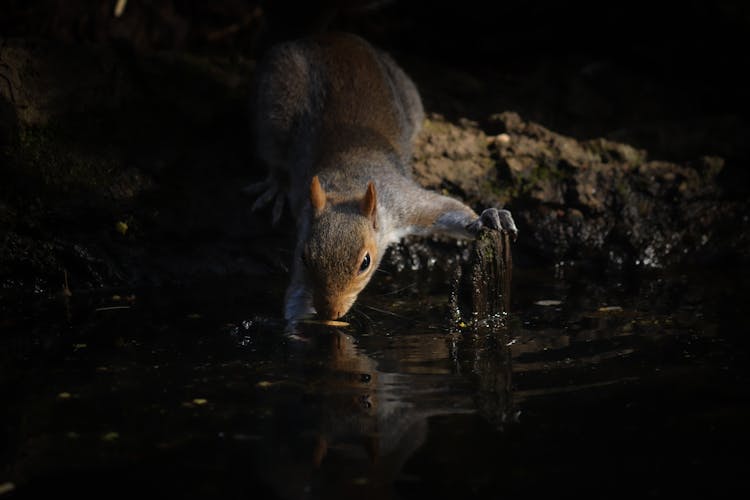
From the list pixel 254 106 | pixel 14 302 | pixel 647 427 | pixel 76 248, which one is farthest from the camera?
pixel 254 106

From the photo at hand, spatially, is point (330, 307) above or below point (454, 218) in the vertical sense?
below

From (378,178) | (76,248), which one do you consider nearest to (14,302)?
(76,248)

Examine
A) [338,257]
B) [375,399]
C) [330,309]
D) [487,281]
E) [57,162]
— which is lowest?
[375,399]

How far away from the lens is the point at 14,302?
4.48 metres

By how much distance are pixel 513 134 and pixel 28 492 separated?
3984mm

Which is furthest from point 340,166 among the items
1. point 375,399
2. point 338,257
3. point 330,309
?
point 375,399

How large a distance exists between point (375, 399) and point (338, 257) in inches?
35.9

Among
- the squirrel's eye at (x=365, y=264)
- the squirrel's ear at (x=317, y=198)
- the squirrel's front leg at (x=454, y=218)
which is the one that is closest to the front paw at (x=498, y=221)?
the squirrel's front leg at (x=454, y=218)

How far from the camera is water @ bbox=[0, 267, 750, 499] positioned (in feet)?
8.76

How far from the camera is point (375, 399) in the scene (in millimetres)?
3260

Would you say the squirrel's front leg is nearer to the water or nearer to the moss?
the water

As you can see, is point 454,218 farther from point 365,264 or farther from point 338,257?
point 338,257

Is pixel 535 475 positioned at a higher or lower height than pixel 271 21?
lower

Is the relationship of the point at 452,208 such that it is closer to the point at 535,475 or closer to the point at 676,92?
the point at 535,475
